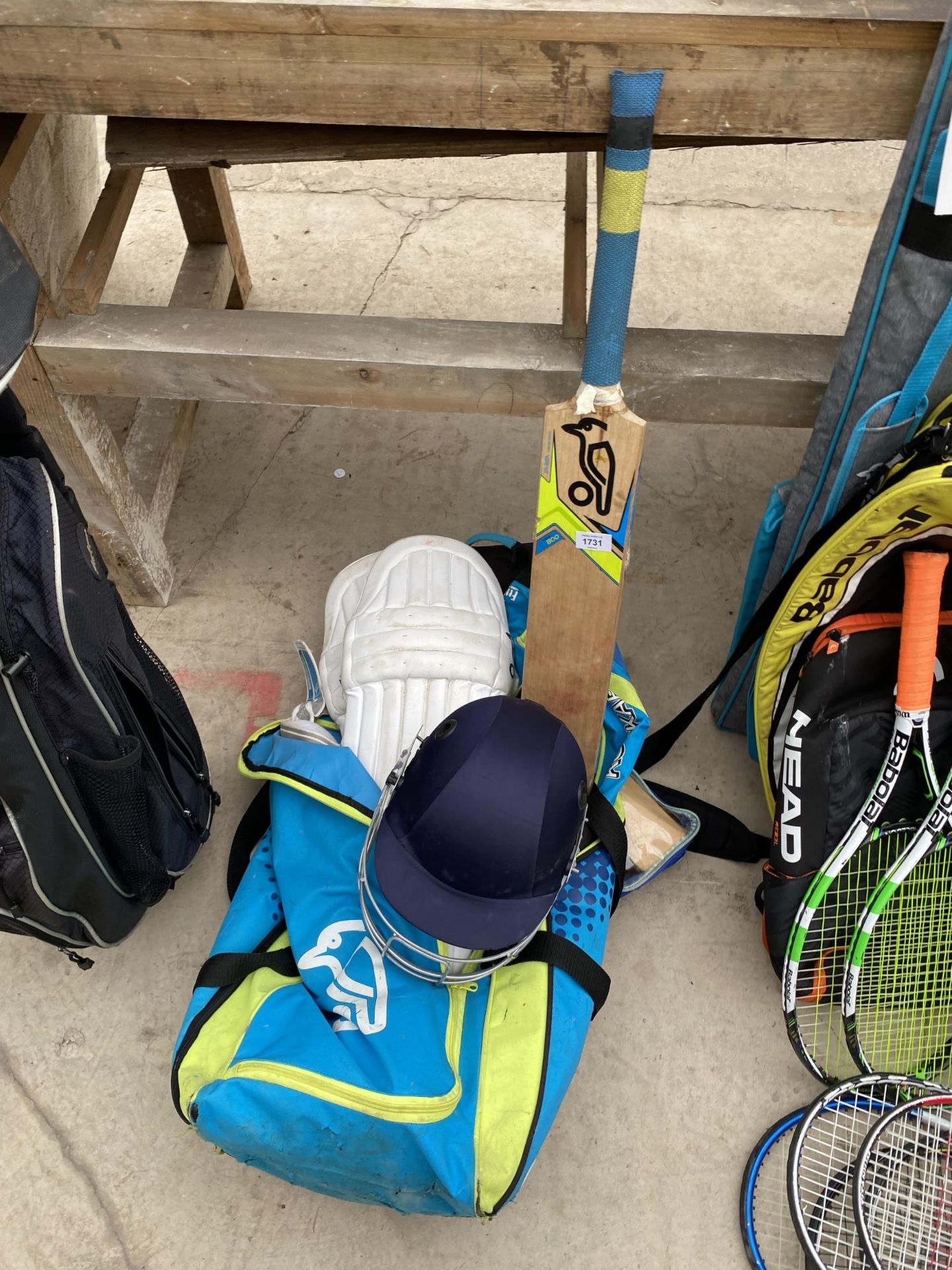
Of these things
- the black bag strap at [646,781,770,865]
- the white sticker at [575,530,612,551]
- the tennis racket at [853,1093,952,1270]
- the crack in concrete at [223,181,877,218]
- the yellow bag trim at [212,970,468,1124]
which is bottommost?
the tennis racket at [853,1093,952,1270]

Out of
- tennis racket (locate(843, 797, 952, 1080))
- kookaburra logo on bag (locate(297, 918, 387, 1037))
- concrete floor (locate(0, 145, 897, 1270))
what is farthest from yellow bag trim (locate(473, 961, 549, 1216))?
tennis racket (locate(843, 797, 952, 1080))

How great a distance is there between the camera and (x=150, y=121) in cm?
134

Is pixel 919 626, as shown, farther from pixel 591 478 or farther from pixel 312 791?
pixel 312 791

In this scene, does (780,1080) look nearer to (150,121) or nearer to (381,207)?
(150,121)

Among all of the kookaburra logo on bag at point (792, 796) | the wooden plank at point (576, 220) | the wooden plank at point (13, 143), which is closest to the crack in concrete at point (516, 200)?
the wooden plank at point (576, 220)

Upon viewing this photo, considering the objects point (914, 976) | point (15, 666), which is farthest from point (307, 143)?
point (914, 976)

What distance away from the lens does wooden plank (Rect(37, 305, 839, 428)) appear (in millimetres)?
1344

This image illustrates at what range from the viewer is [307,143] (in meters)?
1.29

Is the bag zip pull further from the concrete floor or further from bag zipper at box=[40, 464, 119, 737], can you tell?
the concrete floor

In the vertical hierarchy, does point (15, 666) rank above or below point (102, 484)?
above

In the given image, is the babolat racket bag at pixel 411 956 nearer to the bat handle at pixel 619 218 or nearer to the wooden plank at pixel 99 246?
the bat handle at pixel 619 218

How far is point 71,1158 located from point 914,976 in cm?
122

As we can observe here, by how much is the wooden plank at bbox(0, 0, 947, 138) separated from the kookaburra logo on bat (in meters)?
0.35

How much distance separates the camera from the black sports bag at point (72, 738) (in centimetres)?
104
